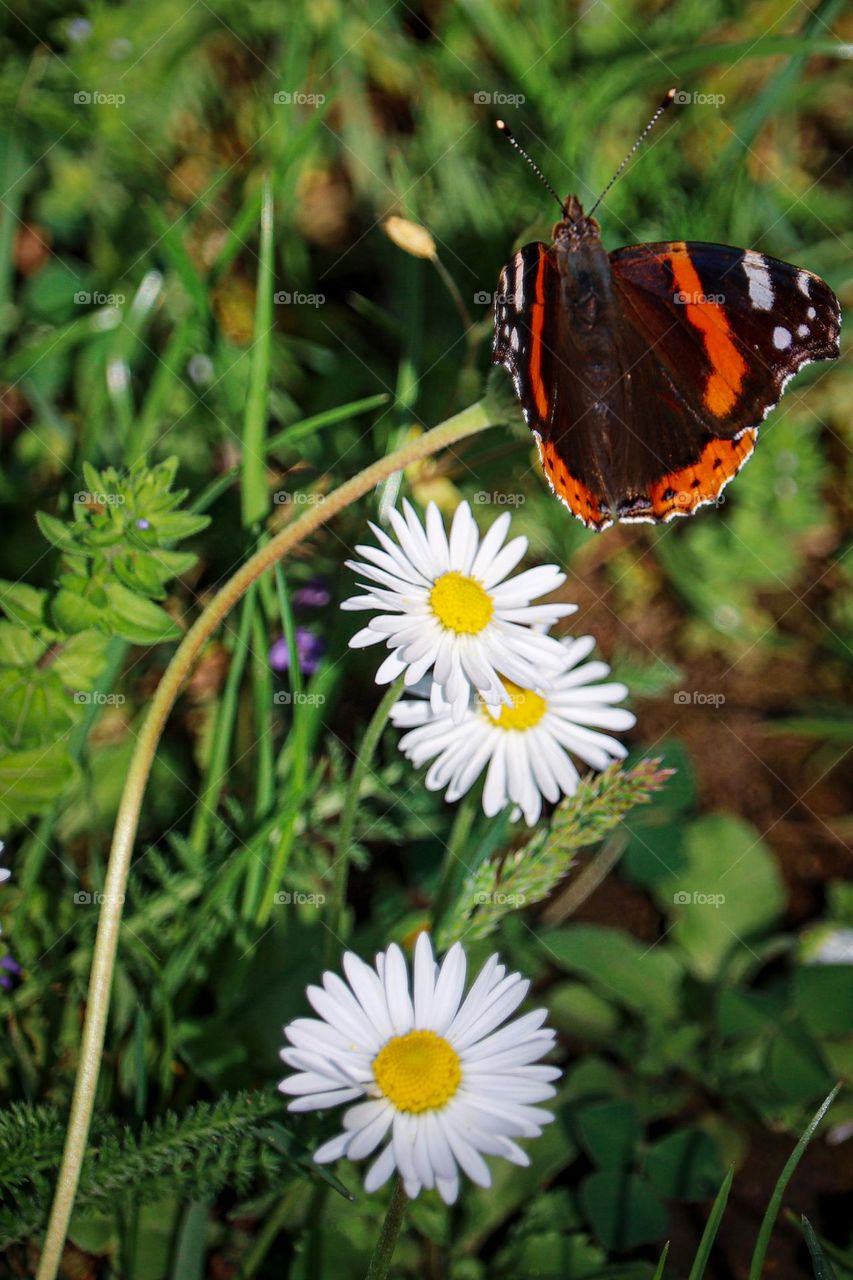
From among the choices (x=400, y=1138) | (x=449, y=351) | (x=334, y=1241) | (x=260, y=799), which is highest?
(x=449, y=351)

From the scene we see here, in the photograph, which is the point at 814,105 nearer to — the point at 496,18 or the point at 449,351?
the point at 496,18

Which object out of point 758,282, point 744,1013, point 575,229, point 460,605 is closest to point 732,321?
point 758,282

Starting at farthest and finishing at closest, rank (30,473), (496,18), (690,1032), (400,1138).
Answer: (496,18)
(30,473)
(690,1032)
(400,1138)

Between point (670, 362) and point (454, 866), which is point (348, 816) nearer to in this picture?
point (454, 866)

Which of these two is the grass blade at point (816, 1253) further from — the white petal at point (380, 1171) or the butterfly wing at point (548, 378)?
the butterfly wing at point (548, 378)

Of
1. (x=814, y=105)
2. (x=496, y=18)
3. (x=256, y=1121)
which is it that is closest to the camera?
(x=256, y=1121)

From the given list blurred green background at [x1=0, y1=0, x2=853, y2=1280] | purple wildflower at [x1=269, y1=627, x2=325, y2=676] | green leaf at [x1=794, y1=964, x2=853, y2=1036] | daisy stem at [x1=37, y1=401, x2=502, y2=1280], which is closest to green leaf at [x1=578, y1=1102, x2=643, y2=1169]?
blurred green background at [x1=0, y1=0, x2=853, y2=1280]

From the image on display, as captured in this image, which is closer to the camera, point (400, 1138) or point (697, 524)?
point (400, 1138)

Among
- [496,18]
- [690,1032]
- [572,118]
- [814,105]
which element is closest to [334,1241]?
[690,1032]
